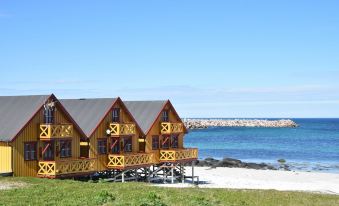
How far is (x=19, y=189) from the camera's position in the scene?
28875 millimetres

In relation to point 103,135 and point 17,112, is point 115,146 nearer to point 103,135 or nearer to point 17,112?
point 103,135

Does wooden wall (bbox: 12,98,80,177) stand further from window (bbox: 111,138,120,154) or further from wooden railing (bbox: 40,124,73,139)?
window (bbox: 111,138,120,154)

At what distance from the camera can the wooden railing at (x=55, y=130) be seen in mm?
39594

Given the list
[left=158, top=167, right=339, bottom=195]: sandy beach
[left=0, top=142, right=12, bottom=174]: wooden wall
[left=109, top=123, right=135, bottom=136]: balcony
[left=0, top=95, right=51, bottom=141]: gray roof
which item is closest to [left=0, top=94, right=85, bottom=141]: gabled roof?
[left=0, top=95, right=51, bottom=141]: gray roof

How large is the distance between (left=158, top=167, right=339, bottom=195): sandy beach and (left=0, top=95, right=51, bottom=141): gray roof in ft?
41.4

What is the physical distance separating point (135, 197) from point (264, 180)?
3284 cm

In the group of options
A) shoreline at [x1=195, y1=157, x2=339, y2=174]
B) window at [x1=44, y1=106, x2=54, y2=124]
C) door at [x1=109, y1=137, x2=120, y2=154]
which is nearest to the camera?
window at [x1=44, y1=106, x2=54, y2=124]

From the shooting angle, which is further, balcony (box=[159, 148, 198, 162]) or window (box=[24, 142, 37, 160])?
balcony (box=[159, 148, 198, 162])

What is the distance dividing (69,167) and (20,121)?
461cm

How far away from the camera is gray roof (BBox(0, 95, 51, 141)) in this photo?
38312 millimetres

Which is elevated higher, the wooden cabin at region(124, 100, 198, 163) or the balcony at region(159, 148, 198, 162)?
the wooden cabin at region(124, 100, 198, 163)

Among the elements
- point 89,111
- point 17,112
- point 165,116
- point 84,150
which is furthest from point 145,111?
point 17,112

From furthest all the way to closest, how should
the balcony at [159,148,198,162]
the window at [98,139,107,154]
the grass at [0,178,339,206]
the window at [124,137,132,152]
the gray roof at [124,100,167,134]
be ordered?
the balcony at [159,148,198,162] → the gray roof at [124,100,167,134] → the window at [124,137,132,152] → the window at [98,139,107,154] → the grass at [0,178,339,206]

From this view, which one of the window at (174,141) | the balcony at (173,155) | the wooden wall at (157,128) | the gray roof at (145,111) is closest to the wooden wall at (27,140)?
the wooden wall at (157,128)
